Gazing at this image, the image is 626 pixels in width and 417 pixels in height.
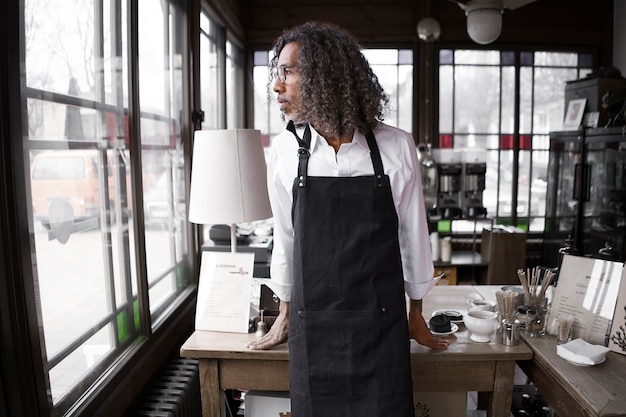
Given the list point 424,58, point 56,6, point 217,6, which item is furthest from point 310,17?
point 56,6

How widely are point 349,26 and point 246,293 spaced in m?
3.95

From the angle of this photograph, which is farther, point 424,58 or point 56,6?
point 424,58

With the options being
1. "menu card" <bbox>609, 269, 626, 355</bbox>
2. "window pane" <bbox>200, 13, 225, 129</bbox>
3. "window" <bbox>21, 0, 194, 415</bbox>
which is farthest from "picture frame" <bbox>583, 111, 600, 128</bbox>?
"window" <bbox>21, 0, 194, 415</bbox>

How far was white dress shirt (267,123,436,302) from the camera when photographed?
4.91 ft

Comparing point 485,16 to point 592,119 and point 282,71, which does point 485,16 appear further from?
point 282,71

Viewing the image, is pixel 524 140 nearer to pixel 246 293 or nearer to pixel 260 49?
pixel 260 49

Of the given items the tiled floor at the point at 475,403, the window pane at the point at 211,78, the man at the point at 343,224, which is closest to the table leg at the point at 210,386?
the man at the point at 343,224

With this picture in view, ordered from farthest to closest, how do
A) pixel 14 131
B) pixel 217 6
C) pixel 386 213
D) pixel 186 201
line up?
pixel 217 6, pixel 186 201, pixel 386 213, pixel 14 131

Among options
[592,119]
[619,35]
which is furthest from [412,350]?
[619,35]

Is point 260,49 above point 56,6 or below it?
above

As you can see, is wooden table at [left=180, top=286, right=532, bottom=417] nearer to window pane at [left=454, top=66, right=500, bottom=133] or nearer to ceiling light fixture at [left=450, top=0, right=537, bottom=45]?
ceiling light fixture at [left=450, top=0, right=537, bottom=45]

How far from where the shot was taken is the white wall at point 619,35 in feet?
16.4

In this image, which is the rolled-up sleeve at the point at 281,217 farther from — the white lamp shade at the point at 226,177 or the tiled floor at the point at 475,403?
the tiled floor at the point at 475,403

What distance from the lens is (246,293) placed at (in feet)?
6.00
